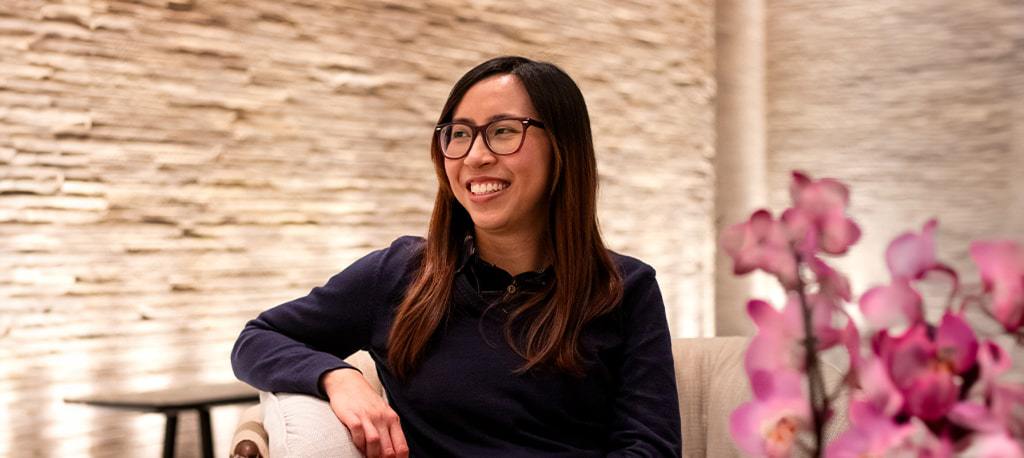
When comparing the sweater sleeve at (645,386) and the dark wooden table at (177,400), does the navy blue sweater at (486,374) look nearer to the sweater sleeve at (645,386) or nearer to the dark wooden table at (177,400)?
the sweater sleeve at (645,386)

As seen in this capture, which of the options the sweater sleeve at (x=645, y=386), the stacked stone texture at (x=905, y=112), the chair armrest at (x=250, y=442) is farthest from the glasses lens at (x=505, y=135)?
the stacked stone texture at (x=905, y=112)

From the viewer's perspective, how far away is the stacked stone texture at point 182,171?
3180 millimetres

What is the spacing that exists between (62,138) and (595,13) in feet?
8.79

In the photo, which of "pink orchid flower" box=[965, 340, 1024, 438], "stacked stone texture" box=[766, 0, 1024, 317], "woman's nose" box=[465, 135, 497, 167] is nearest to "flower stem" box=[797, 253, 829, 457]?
"pink orchid flower" box=[965, 340, 1024, 438]

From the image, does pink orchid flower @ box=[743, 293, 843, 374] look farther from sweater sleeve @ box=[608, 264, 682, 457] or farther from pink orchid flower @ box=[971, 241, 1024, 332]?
sweater sleeve @ box=[608, 264, 682, 457]

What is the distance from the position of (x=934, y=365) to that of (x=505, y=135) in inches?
52.9

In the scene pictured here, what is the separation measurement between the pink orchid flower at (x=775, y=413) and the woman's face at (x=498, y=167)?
122 cm

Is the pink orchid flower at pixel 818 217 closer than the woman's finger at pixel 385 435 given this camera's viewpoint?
Yes

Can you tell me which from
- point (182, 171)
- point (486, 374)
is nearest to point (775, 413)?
point (486, 374)

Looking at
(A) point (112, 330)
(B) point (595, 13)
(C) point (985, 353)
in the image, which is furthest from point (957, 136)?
(C) point (985, 353)

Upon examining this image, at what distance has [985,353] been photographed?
692 mm

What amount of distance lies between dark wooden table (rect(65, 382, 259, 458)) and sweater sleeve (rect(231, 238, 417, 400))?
1.04 metres

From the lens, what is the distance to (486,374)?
1935 millimetres

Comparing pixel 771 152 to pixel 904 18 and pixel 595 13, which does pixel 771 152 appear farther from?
pixel 595 13
